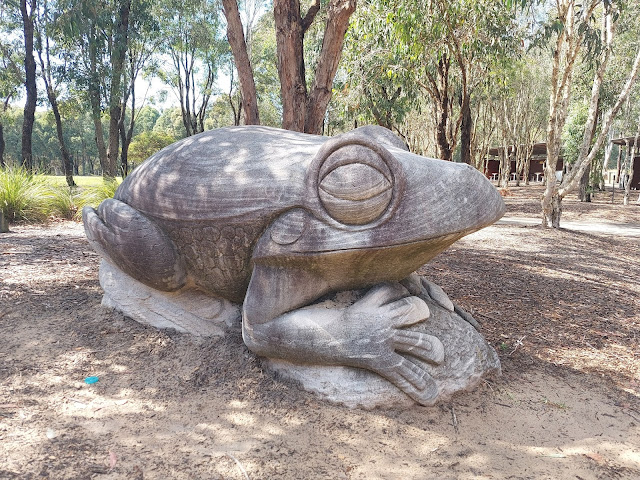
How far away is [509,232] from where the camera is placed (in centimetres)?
973

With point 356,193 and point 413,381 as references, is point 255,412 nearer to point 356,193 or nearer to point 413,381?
point 413,381

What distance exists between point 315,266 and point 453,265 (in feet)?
13.3

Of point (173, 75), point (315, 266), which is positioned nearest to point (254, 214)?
point (315, 266)

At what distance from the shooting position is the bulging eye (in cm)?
223

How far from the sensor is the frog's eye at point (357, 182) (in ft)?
7.34

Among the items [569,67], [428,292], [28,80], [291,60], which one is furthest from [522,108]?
[428,292]

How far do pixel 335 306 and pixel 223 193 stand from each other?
2.88ft

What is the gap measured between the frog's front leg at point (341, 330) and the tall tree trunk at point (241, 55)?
3.54 metres

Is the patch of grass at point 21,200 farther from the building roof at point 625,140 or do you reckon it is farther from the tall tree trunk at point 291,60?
the building roof at point 625,140

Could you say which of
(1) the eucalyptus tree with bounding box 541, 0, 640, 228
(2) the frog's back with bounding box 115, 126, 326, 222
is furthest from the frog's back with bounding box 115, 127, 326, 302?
(1) the eucalyptus tree with bounding box 541, 0, 640, 228

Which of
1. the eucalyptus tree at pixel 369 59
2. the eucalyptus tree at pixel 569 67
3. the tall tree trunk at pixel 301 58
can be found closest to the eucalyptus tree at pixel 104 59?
the eucalyptus tree at pixel 369 59

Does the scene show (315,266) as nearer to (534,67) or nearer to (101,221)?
(101,221)

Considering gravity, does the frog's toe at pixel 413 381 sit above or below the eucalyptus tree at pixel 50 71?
below

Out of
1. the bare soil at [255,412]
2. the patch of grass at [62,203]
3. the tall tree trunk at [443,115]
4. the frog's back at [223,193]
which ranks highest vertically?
the tall tree trunk at [443,115]
